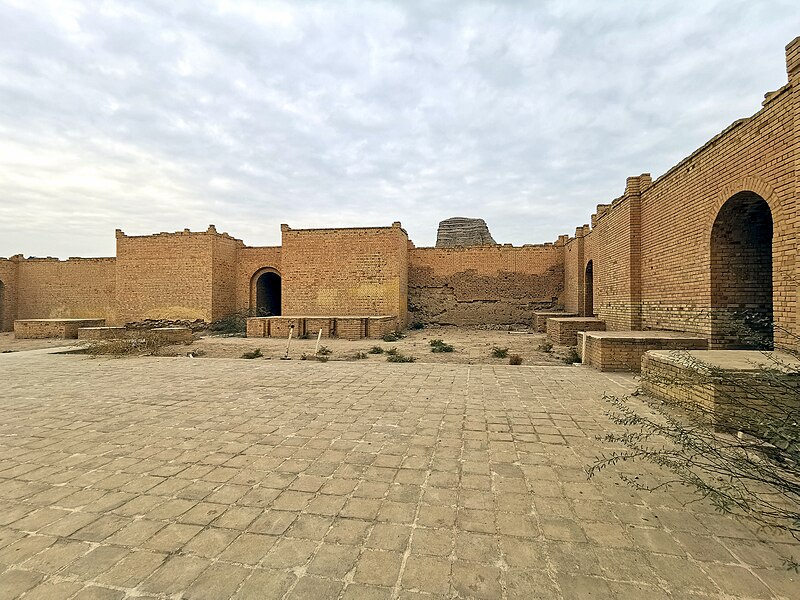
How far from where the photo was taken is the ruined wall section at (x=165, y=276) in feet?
58.2

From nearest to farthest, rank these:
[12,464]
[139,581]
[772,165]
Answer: [139,581], [12,464], [772,165]

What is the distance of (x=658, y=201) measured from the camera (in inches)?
337

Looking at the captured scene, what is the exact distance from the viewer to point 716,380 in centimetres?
382

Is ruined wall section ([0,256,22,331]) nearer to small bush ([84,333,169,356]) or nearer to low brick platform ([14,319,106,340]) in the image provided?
low brick platform ([14,319,106,340])

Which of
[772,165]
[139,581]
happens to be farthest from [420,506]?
[772,165]

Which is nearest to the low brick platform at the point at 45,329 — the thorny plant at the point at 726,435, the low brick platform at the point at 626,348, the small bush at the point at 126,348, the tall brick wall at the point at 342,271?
the small bush at the point at 126,348

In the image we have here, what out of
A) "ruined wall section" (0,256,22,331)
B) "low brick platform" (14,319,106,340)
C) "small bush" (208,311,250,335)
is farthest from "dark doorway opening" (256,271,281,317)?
"ruined wall section" (0,256,22,331)

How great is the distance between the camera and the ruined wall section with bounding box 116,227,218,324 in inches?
698

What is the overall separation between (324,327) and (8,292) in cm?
2030

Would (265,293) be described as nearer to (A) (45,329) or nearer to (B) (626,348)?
(A) (45,329)

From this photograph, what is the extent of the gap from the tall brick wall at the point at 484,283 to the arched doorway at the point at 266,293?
7.93 meters

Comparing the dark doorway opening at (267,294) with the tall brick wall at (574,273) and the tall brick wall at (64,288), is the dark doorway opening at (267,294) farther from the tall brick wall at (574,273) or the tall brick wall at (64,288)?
the tall brick wall at (574,273)

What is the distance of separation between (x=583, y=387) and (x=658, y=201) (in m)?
5.59

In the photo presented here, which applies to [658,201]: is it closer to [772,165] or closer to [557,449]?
[772,165]
